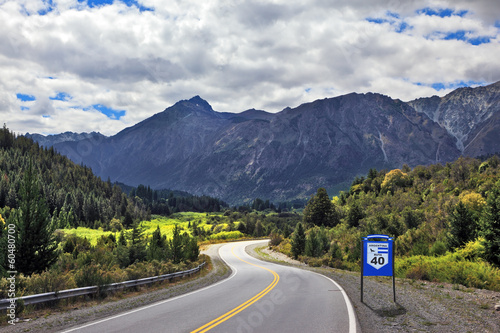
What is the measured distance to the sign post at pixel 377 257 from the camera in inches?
460

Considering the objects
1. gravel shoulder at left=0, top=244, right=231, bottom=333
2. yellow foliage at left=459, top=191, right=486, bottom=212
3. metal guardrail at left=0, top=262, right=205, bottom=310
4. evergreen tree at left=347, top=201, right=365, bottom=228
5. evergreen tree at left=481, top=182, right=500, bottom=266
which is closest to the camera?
gravel shoulder at left=0, top=244, right=231, bottom=333

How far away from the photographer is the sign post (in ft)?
38.3

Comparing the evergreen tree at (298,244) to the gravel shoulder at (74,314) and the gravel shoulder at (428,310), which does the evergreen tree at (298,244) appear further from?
the gravel shoulder at (74,314)

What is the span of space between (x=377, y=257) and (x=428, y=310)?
2198 mm

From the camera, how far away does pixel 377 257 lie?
1183 centimetres

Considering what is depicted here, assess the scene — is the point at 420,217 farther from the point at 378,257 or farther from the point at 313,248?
the point at 378,257

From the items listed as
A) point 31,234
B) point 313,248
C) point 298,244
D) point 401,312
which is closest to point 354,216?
point 298,244

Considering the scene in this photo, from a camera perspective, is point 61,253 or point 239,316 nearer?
point 239,316

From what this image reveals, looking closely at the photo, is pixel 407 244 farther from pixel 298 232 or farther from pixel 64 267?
pixel 64 267

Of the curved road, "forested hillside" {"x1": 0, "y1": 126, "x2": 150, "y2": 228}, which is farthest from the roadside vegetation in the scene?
the curved road

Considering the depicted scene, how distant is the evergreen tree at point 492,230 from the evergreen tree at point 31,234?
23841mm

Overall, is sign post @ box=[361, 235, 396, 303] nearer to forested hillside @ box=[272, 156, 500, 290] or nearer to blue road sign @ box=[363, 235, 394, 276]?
blue road sign @ box=[363, 235, 394, 276]

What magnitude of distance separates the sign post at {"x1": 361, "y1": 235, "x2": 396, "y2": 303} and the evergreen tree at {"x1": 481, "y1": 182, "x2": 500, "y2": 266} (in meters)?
10.5

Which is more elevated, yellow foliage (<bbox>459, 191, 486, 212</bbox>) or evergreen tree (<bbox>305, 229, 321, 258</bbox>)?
Result: yellow foliage (<bbox>459, 191, 486, 212</bbox>)
